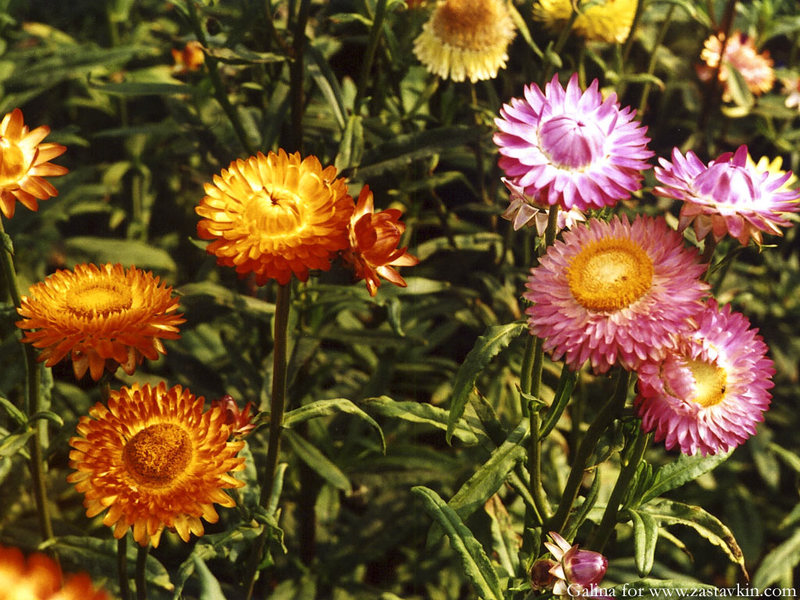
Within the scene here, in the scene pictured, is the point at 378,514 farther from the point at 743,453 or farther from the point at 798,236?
the point at 798,236

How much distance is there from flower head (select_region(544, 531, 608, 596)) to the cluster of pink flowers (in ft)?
0.59

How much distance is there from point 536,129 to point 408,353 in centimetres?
101

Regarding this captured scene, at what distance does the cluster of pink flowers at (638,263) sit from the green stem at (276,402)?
0.33 m

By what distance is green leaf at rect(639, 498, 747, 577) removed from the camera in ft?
4.09

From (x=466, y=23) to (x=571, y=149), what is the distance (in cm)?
85

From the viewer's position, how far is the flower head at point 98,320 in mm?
1170

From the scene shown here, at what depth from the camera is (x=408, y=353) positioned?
6.85 ft

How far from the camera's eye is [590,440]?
1.21 meters

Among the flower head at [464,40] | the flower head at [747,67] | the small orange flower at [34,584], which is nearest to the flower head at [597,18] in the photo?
the flower head at [464,40]

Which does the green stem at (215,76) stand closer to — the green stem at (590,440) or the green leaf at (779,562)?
the green stem at (590,440)

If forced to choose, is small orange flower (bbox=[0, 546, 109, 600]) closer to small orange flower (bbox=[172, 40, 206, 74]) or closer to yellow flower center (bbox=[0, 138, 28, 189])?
yellow flower center (bbox=[0, 138, 28, 189])

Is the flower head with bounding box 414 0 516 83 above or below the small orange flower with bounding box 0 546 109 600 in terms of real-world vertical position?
above

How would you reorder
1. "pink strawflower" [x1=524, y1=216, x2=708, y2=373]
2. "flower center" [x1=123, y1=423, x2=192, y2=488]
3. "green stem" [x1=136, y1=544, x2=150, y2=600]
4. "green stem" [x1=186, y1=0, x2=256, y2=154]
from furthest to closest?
1. "green stem" [x1=186, y1=0, x2=256, y2=154]
2. "green stem" [x1=136, y1=544, x2=150, y2=600]
3. "flower center" [x1=123, y1=423, x2=192, y2=488]
4. "pink strawflower" [x1=524, y1=216, x2=708, y2=373]

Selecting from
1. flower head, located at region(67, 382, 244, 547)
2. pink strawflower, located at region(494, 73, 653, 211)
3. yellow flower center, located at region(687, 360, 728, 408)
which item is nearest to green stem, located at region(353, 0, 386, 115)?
pink strawflower, located at region(494, 73, 653, 211)
